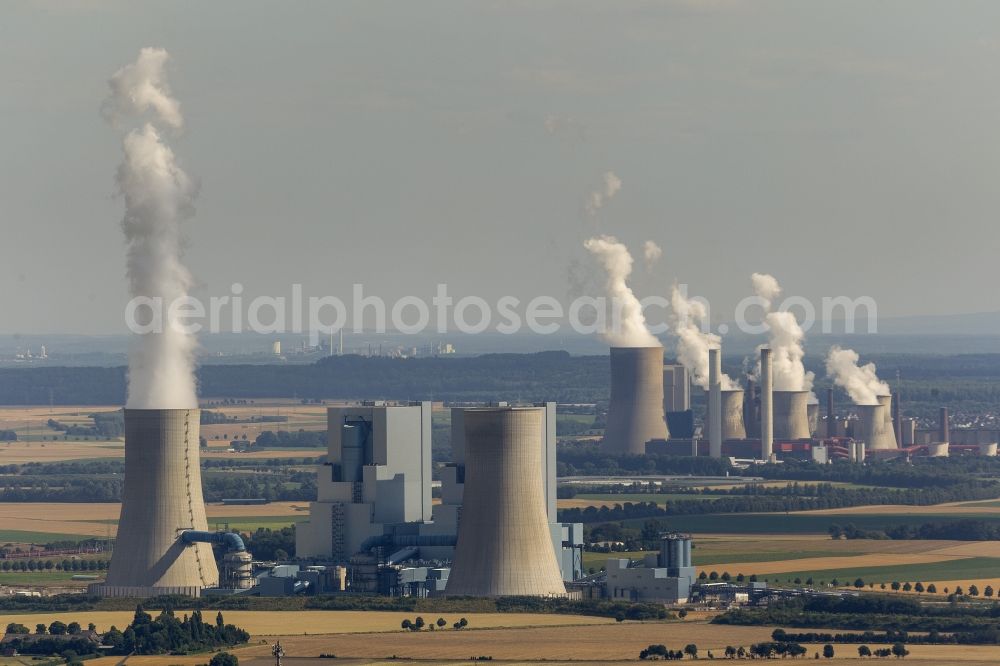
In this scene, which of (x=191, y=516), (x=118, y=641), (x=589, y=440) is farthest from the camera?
(x=589, y=440)

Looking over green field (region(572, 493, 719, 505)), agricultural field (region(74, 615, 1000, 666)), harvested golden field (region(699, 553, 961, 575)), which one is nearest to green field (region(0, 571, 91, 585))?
agricultural field (region(74, 615, 1000, 666))

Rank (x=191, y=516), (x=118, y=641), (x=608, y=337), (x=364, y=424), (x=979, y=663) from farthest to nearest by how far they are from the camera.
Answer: (x=608, y=337) < (x=364, y=424) < (x=191, y=516) < (x=118, y=641) < (x=979, y=663)

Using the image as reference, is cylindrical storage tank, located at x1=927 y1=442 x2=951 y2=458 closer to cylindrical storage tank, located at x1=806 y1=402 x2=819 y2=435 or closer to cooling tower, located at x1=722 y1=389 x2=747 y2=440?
cylindrical storage tank, located at x1=806 y1=402 x2=819 y2=435

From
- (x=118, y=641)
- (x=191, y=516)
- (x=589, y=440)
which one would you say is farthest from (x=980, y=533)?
(x=589, y=440)

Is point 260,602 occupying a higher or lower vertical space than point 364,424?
lower

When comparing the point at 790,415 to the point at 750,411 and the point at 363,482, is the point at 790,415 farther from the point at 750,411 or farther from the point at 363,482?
the point at 363,482

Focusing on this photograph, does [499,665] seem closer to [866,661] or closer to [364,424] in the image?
[866,661]
